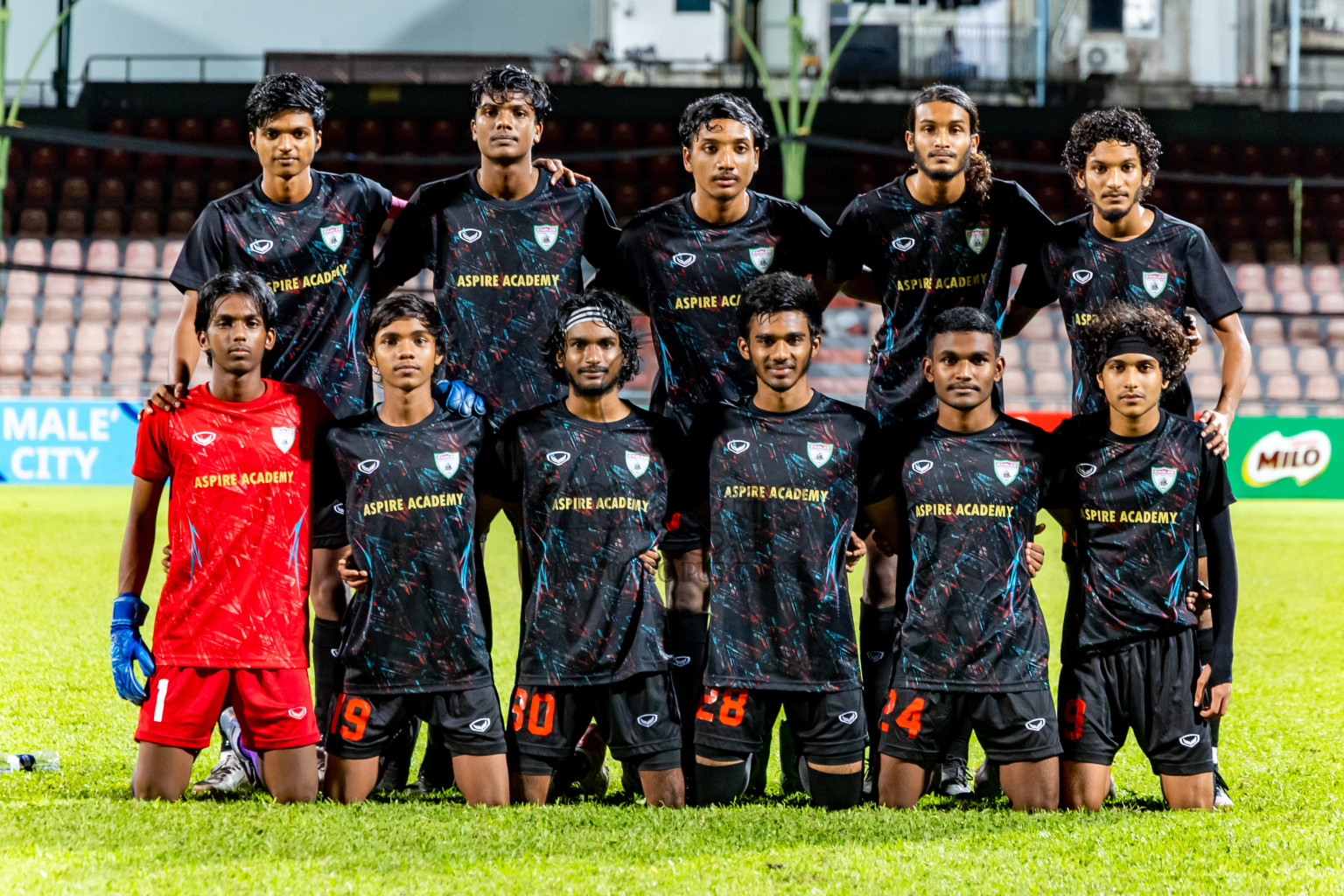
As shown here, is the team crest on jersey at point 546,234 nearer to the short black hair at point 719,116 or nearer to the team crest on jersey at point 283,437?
the short black hair at point 719,116

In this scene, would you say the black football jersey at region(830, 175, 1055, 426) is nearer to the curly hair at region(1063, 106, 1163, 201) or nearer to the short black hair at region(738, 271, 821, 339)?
the curly hair at region(1063, 106, 1163, 201)

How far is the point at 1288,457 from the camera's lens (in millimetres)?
13484

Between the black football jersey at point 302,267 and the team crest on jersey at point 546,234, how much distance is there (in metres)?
0.58

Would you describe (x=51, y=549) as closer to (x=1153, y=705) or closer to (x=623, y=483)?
(x=623, y=483)

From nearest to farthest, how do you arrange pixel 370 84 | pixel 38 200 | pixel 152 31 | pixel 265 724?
pixel 265 724, pixel 38 200, pixel 370 84, pixel 152 31

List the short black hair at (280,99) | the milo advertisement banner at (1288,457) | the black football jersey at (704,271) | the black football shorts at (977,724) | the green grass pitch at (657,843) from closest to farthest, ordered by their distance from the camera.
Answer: the green grass pitch at (657,843) < the black football shorts at (977,724) < the short black hair at (280,99) < the black football jersey at (704,271) < the milo advertisement banner at (1288,457)

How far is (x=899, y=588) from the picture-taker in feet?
12.3

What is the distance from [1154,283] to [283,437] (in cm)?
263

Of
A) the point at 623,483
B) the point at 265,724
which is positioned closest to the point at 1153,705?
the point at 623,483

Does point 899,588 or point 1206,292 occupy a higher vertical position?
point 1206,292

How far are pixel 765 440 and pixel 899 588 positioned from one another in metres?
0.59

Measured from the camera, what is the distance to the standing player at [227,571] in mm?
3533

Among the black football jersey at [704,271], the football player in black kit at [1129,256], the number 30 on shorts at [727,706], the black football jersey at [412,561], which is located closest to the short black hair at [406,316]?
the black football jersey at [412,561]

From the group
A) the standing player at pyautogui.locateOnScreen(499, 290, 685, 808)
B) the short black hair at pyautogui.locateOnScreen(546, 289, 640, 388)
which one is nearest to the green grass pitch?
the standing player at pyautogui.locateOnScreen(499, 290, 685, 808)
